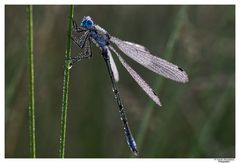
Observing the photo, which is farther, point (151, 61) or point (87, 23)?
point (151, 61)

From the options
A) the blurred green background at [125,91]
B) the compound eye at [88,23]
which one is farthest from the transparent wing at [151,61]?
the blurred green background at [125,91]

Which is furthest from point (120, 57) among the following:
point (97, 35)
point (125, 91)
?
point (125, 91)

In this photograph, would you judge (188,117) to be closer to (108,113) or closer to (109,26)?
(108,113)

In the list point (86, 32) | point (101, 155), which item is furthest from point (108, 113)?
point (86, 32)

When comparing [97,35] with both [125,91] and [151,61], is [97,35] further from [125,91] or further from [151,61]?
[125,91]

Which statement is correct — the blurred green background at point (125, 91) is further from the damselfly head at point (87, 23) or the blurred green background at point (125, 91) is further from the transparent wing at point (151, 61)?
the damselfly head at point (87, 23)

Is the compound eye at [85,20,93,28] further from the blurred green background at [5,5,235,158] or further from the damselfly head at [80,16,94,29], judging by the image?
the blurred green background at [5,5,235,158]

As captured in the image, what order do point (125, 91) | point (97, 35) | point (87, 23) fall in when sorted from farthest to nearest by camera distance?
point (125, 91), point (97, 35), point (87, 23)
